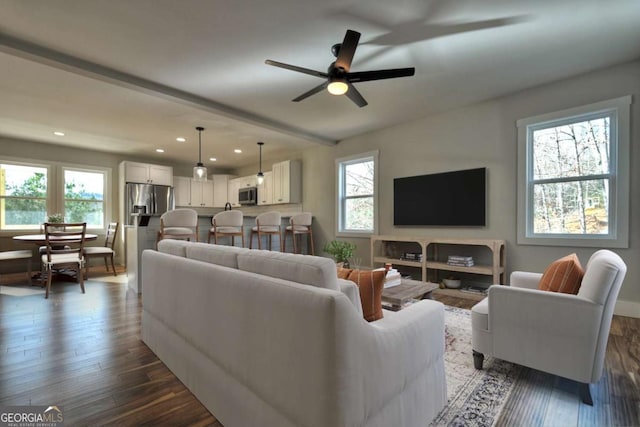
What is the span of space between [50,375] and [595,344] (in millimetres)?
3371

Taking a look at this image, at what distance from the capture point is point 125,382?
1.83 meters

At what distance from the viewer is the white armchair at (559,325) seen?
1572mm

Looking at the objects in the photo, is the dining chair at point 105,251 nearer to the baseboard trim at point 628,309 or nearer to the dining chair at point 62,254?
the dining chair at point 62,254

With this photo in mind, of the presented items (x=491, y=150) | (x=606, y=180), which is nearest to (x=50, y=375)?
(x=491, y=150)

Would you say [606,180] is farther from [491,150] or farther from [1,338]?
[1,338]

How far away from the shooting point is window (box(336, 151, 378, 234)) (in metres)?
5.41

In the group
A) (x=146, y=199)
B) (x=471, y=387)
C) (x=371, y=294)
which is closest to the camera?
(x=371, y=294)

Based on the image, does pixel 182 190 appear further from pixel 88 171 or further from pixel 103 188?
pixel 88 171

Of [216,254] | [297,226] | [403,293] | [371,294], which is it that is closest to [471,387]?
[403,293]

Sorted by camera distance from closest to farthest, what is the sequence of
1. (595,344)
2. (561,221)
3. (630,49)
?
(595,344), (630,49), (561,221)

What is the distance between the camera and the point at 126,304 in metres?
3.51

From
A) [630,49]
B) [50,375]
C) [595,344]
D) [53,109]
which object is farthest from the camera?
[53,109]

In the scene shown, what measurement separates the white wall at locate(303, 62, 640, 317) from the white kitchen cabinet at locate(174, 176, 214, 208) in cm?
445

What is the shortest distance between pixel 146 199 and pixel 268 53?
5487 millimetres
